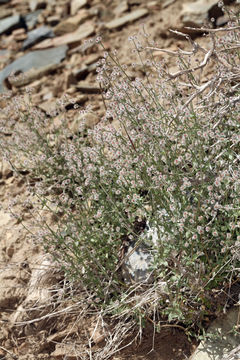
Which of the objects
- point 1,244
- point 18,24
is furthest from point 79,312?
point 18,24

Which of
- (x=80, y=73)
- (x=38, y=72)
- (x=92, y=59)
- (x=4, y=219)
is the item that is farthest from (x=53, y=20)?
(x=4, y=219)

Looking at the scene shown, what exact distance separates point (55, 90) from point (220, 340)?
3581 millimetres

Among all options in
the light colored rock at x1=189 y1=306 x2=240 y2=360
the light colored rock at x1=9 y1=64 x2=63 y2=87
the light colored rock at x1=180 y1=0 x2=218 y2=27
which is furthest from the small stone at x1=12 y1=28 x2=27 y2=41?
→ the light colored rock at x1=189 y1=306 x2=240 y2=360

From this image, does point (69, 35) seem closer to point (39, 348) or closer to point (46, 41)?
point (46, 41)

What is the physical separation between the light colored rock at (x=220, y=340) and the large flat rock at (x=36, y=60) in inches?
165

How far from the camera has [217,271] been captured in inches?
119

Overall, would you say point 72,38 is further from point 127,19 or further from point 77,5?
point 77,5

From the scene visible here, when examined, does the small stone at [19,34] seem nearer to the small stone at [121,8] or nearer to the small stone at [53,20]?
the small stone at [53,20]

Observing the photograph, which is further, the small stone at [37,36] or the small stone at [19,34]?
the small stone at [19,34]

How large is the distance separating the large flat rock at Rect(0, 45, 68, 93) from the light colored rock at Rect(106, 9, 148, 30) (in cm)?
66

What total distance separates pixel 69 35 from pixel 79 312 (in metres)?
4.34

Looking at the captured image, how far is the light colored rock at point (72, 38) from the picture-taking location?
260 inches

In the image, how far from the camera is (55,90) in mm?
5766

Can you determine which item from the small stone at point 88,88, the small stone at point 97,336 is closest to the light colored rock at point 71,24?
the small stone at point 88,88
